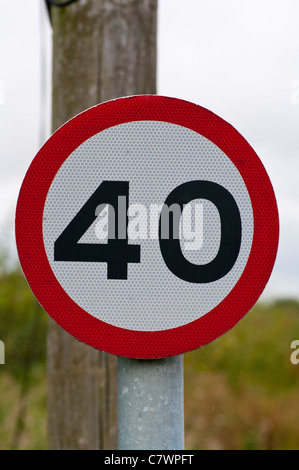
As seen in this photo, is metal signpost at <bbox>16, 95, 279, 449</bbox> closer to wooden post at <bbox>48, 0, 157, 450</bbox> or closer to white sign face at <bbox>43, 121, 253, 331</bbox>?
white sign face at <bbox>43, 121, 253, 331</bbox>

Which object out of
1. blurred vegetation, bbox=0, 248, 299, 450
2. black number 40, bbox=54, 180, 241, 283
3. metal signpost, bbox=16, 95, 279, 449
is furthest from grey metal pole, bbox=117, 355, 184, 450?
blurred vegetation, bbox=0, 248, 299, 450

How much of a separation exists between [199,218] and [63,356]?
948 millimetres

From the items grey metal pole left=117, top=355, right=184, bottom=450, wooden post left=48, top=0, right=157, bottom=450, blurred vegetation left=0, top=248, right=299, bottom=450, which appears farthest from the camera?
blurred vegetation left=0, top=248, right=299, bottom=450

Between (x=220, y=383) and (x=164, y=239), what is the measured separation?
5.00 metres

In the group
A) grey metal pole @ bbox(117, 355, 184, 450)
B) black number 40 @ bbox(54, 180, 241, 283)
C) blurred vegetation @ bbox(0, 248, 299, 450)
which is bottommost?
blurred vegetation @ bbox(0, 248, 299, 450)

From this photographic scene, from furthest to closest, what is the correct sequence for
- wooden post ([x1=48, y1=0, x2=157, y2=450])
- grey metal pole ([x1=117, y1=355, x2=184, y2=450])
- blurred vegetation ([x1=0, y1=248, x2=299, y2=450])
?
blurred vegetation ([x1=0, y1=248, x2=299, y2=450]) → wooden post ([x1=48, y1=0, x2=157, y2=450]) → grey metal pole ([x1=117, y1=355, x2=184, y2=450])

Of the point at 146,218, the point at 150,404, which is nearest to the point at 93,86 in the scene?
the point at 146,218

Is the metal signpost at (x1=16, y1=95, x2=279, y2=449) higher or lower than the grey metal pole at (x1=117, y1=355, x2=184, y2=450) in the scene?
higher

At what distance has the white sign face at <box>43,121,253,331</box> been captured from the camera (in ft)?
3.95

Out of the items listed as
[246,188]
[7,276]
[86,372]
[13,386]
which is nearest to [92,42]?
[246,188]

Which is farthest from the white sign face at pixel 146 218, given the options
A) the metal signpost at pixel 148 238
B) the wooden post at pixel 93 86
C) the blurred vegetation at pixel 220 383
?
the blurred vegetation at pixel 220 383

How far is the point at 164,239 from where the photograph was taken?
120cm

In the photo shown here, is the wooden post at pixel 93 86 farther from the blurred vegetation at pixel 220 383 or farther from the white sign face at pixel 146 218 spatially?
the blurred vegetation at pixel 220 383
